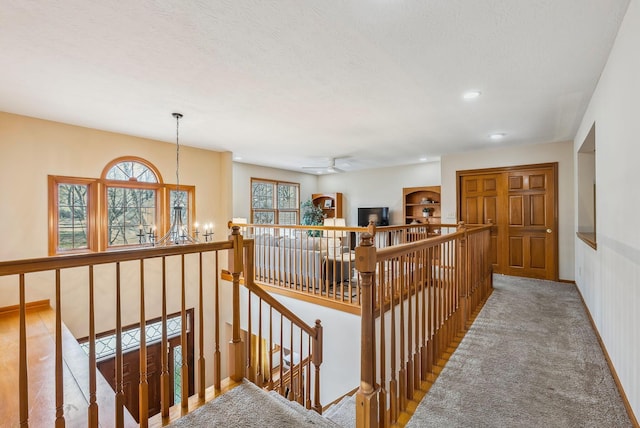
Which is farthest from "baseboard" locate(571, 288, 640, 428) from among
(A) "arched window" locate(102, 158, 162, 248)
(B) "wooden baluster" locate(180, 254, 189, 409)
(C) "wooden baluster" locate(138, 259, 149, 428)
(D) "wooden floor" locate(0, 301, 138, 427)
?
(A) "arched window" locate(102, 158, 162, 248)

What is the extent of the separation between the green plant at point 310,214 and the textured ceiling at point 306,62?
4.48 meters

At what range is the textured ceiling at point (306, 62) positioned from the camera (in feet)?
6.01

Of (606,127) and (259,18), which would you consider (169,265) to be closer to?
(259,18)

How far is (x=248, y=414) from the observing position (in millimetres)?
1702

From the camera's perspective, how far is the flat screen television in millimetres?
7871

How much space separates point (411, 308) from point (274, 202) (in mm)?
6499

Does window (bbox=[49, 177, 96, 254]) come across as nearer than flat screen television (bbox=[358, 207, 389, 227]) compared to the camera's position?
Yes

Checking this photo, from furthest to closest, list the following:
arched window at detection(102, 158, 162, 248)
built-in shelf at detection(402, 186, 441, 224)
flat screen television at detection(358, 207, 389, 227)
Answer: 1. flat screen television at detection(358, 207, 389, 227)
2. built-in shelf at detection(402, 186, 441, 224)
3. arched window at detection(102, 158, 162, 248)

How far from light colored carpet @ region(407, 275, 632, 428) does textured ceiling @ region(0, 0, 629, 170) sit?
2.37 meters

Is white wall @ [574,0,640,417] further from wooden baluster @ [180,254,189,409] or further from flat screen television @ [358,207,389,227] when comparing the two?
flat screen television @ [358,207,389,227]

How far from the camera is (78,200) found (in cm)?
421

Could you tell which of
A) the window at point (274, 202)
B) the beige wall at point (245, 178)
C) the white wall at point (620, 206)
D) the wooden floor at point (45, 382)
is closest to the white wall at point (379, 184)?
the window at point (274, 202)

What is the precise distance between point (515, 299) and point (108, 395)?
14.6 feet

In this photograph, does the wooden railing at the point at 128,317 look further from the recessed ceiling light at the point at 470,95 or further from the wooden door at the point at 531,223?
the wooden door at the point at 531,223
